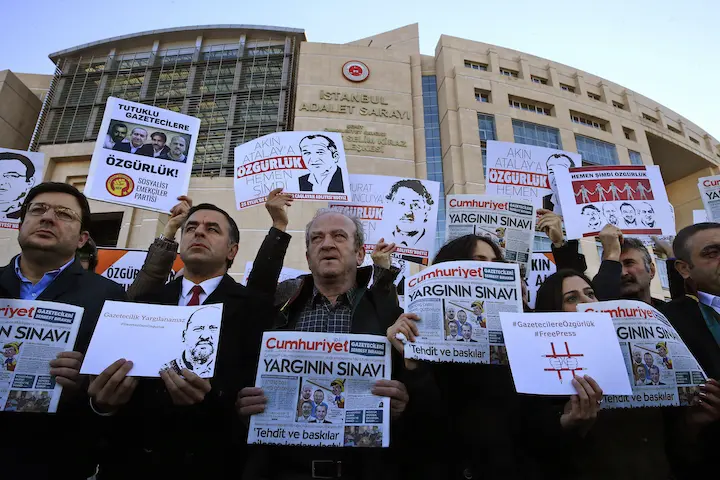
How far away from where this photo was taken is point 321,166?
15.3 feet

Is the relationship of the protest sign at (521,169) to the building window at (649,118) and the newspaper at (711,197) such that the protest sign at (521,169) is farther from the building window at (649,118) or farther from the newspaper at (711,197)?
the building window at (649,118)

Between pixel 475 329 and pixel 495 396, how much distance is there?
0.46 meters

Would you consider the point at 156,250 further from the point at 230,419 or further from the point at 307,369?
the point at 307,369

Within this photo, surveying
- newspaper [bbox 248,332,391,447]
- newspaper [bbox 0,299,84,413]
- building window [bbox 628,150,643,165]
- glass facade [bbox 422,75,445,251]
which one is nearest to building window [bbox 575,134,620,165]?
building window [bbox 628,150,643,165]

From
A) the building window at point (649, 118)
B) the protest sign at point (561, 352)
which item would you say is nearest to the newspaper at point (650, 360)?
the protest sign at point (561, 352)

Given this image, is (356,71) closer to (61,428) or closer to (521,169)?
(521,169)

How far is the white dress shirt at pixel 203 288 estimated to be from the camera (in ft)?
9.00

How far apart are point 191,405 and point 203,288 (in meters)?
0.81

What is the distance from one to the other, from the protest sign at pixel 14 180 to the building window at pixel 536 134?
2039 centimetres

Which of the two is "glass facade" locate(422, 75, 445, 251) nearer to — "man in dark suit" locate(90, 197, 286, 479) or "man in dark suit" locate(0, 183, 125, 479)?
"man in dark suit" locate(90, 197, 286, 479)

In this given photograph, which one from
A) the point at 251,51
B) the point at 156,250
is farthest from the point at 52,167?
the point at 156,250

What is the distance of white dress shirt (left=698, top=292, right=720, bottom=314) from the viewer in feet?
8.50

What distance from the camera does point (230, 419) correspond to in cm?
226

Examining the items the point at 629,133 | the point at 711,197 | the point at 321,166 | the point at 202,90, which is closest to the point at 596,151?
the point at 629,133
